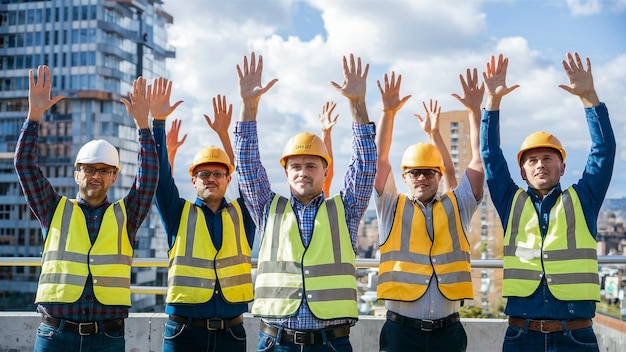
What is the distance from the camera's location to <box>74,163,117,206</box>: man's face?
509 cm

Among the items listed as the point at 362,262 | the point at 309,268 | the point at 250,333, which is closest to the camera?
the point at 309,268

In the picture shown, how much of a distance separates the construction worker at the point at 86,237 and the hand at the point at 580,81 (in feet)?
10.4

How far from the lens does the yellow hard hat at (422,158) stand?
521 cm

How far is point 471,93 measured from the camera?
18.0 feet

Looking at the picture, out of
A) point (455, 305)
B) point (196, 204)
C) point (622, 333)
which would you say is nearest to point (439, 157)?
point (455, 305)

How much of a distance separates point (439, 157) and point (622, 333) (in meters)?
3.31

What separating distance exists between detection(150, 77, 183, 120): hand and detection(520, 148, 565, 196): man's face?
278 centimetres

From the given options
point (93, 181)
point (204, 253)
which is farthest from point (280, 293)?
point (93, 181)

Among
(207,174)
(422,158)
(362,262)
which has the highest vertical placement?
(422,158)

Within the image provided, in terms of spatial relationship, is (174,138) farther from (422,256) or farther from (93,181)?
(422,256)

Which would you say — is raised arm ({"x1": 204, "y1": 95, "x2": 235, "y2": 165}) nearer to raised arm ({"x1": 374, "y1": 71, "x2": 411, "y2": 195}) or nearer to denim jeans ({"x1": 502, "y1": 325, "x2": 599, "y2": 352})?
raised arm ({"x1": 374, "y1": 71, "x2": 411, "y2": 195})

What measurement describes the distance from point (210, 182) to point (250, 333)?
238 cm

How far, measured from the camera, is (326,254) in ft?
15.0

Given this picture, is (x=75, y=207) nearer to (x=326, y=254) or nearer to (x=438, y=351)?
(x=326, y=254)
